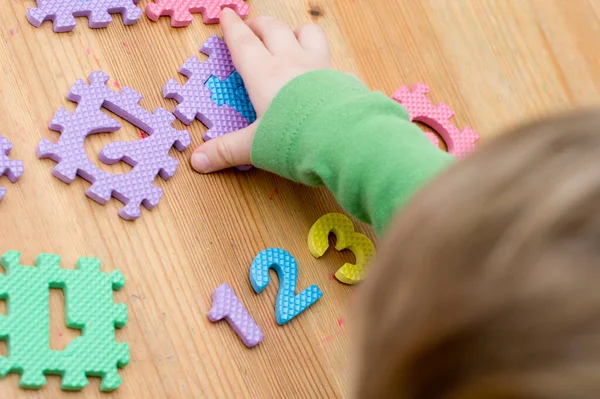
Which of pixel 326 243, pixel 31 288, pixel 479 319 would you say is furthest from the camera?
pixel 326 243

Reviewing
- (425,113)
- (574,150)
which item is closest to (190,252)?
(425,113)

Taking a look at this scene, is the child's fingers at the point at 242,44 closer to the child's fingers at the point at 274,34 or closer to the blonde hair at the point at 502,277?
the child's fingers at the point at 274,34

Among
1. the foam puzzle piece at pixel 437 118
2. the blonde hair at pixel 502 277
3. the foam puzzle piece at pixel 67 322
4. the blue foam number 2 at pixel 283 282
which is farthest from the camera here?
the foam puzzle piece at pixel 437 118

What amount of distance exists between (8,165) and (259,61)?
287mm

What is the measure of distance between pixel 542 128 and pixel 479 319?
114 millimetres

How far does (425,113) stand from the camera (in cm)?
92

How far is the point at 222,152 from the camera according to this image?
2.62 ft

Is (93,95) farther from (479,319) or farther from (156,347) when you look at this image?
(479,319)

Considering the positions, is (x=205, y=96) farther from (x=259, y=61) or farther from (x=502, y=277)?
(x=502, y=277)

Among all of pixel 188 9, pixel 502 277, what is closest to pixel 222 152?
pixel 188 9

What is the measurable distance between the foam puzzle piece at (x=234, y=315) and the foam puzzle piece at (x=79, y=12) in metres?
0.31

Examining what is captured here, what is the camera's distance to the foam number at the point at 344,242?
82 centimetres

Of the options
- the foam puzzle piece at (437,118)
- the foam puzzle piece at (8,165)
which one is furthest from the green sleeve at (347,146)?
the foam puzzle piece at (8,165)

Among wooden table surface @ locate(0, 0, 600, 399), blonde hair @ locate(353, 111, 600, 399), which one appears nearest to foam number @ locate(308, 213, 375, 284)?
wooden table surface @ locate(0, 0, 600, 399)
